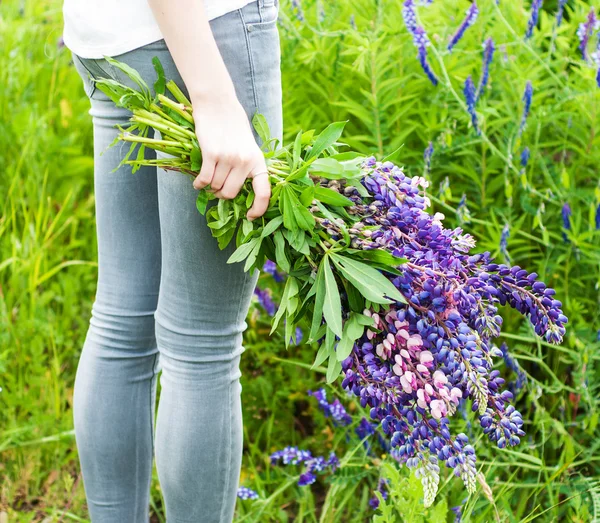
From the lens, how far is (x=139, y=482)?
1.44 metres

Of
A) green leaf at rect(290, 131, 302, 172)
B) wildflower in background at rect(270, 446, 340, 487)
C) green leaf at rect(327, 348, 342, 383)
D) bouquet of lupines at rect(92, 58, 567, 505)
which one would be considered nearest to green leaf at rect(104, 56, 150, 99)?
bouquet of lupines at rect(92, 58, 567, 505)

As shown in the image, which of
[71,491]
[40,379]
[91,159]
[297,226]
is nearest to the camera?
[297,226]

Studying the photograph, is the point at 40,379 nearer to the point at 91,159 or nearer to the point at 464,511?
the point at 91,159

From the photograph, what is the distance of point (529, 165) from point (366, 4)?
646 millimetres

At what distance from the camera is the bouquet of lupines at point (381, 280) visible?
1.05 m

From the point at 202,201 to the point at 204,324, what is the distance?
21 cm

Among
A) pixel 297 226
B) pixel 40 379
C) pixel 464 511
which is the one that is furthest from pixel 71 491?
pixel 297 226

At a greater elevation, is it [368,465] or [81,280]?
[81,280]

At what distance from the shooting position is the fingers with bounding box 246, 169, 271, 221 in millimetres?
1084

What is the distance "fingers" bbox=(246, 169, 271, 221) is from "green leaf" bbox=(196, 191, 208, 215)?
7cm

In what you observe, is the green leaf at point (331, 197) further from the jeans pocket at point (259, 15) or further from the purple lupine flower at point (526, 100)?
the purple lupine flower at point (526, 100)

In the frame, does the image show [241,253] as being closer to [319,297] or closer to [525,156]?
[319,297]

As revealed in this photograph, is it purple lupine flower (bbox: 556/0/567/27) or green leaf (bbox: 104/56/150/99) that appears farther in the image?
purple lupine flower (bbox: 556/0/567/27)

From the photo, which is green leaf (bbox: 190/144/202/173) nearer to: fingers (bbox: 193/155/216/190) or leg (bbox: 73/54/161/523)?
fingers (bbox: 193/155/216/190)
